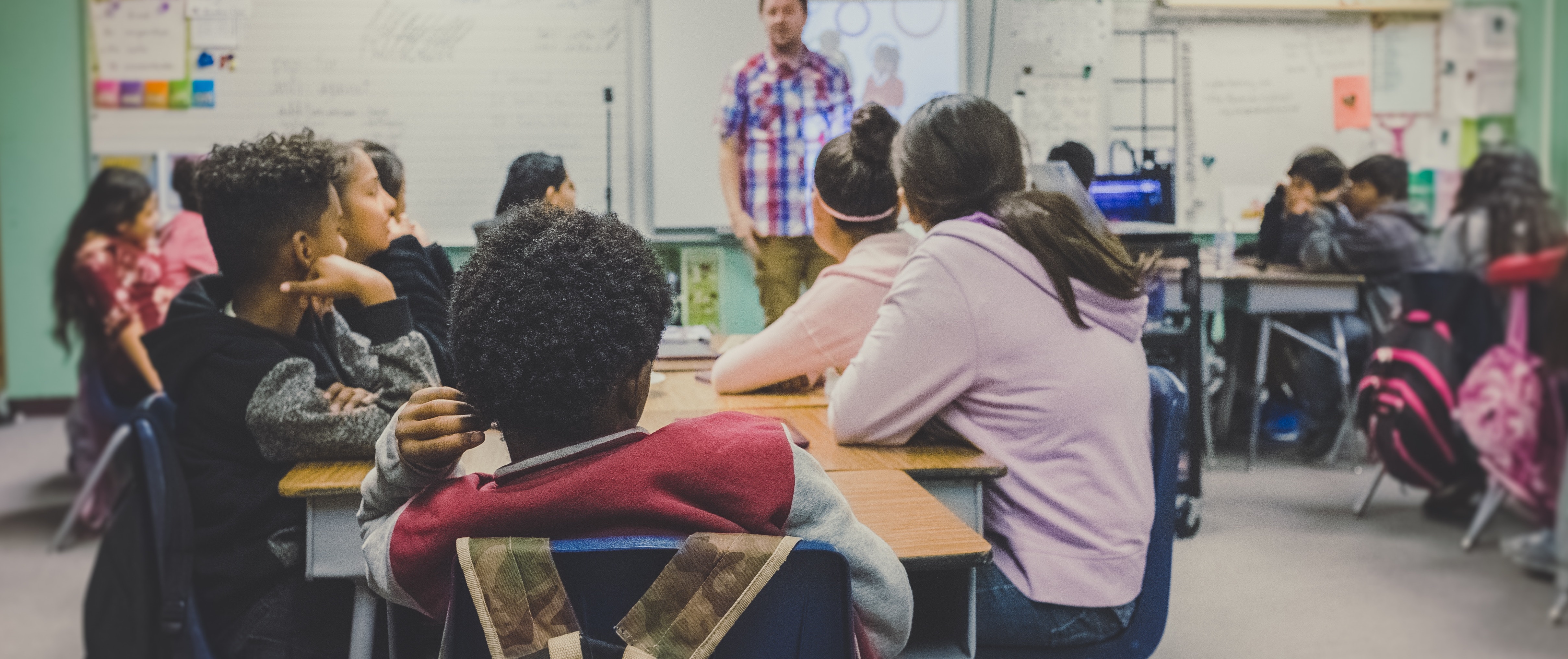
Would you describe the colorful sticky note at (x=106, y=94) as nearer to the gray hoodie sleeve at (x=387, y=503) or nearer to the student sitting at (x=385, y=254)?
the student sitting at (x=385, y=254)

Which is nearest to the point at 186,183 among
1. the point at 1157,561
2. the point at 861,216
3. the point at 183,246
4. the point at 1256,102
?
the point at 183,246

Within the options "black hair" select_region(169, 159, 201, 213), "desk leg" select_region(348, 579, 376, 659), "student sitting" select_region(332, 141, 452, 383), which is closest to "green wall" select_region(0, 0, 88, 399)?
"black hair" select_region(169, 159, 201, 213)

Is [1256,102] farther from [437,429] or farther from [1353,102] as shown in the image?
[437,429]

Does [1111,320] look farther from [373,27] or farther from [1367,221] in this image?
[373,27]

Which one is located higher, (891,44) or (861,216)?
(891,44)

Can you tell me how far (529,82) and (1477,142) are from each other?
12.6ft

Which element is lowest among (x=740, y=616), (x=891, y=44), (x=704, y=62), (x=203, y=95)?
(x=740, y=616)

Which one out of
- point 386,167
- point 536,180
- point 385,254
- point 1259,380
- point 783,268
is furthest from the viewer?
point 1259,380

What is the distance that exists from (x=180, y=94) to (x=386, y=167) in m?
3.09

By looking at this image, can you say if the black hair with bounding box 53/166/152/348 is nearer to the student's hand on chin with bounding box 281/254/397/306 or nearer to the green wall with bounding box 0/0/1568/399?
the green wall with bounding box 0/0/1568/399

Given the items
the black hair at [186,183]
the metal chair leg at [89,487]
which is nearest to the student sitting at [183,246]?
the black hair at [186,183]

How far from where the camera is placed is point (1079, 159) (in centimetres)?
337

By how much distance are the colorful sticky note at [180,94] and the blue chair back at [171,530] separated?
3.64 meters

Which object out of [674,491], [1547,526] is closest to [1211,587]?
[1547,526]
